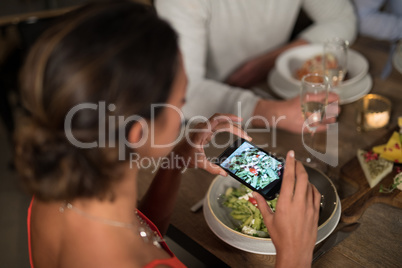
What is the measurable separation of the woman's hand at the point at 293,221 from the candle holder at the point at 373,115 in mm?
505

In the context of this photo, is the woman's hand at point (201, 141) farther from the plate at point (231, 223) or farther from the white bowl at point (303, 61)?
the white bowl at point (303, 61)

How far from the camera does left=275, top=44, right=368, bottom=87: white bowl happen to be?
1.56m

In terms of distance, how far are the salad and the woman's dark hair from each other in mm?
406

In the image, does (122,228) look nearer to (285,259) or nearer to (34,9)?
(285,259)

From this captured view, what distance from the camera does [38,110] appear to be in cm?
67

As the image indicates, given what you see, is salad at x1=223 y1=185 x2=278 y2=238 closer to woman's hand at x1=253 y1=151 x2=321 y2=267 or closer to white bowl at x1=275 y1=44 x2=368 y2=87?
woman's hand at x1=253 y1=151 x2=321 y2=267

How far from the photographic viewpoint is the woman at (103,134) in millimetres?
648

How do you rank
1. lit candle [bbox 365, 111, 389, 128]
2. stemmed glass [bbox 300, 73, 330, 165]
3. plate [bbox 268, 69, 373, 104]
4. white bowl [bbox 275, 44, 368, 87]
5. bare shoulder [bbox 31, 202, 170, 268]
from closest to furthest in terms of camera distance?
bare shoulder [bbox 31, 202, 170, 268], stemmed glass [bbox 300, 73, 330, 165], lit candle [bbox 365, 111, 389, 128], plate [bbox 268, 69, 373, 104], white bowl [bbox 275, 44, 368, 87]

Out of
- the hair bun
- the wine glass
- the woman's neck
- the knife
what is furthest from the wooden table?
the hair bun

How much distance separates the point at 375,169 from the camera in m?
1.12

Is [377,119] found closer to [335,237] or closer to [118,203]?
[335,237]

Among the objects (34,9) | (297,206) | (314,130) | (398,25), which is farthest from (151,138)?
(34,9)

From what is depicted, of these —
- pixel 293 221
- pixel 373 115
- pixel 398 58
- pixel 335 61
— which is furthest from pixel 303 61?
pixel 293 221

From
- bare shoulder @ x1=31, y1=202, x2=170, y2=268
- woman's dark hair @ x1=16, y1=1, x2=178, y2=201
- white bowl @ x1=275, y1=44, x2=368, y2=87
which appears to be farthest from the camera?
white bowl @ x1=275, y1=44, x2=368, y2=87
